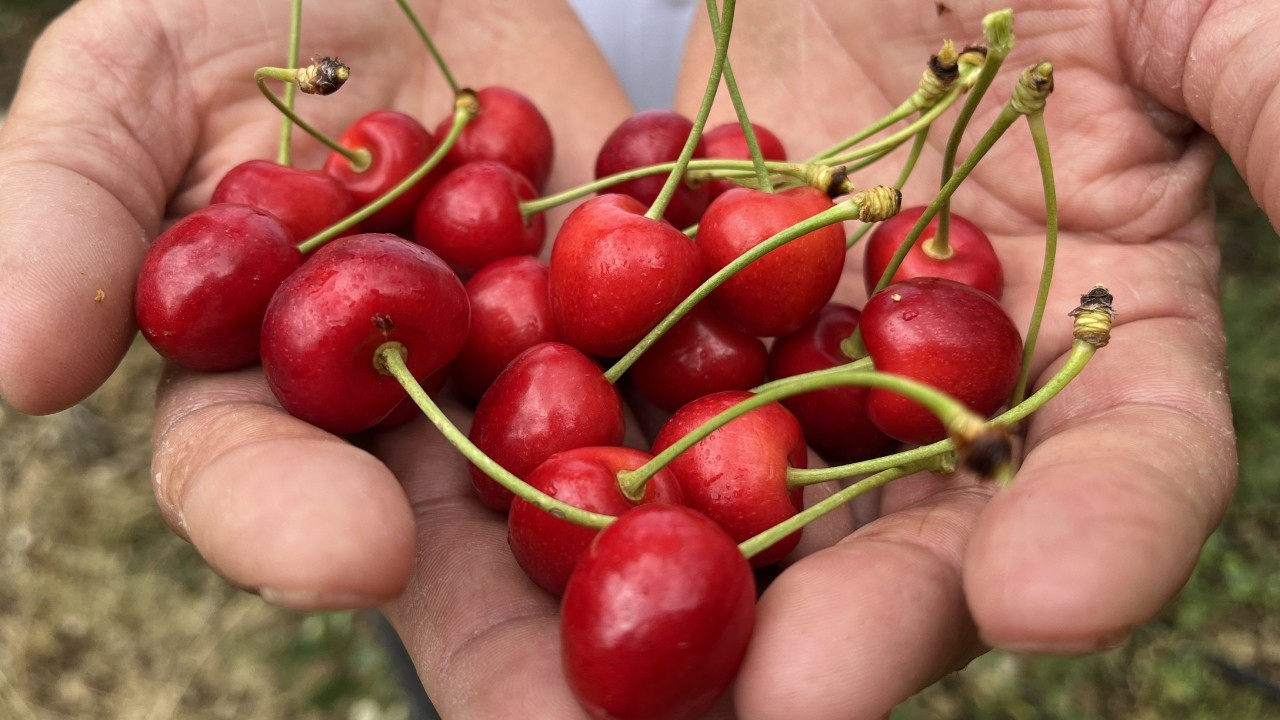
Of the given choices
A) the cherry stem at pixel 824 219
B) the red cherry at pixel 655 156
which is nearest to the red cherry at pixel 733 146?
the red cherry at pixel 655 156

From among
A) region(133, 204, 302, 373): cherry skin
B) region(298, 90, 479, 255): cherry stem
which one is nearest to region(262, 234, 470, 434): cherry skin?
region(133, 204, 302, 373): cherry skin

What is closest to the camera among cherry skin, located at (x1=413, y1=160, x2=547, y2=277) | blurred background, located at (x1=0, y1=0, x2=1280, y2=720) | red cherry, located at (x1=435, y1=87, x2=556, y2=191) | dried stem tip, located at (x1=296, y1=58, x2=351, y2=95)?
dried stem tip, located at (x1=296, y1=58, x2=351, y2=95)

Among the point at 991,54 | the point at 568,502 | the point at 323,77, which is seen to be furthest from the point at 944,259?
the point at 323,77

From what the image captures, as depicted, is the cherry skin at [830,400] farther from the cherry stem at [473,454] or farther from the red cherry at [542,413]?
the cherry stem at [473,454]

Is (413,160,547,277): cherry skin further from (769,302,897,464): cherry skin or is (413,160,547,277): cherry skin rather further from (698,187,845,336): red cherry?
(769,302,897,464): cherry skin

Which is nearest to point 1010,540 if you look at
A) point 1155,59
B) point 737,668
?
point 737,668

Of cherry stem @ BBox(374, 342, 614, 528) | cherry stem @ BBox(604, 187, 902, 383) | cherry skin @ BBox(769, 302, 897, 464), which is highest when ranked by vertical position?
cherry stem @ BBox(604, 187, 902, 383)

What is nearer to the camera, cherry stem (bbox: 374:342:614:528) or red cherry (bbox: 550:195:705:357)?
cherry stem (bbox: 374:342:614:528)
